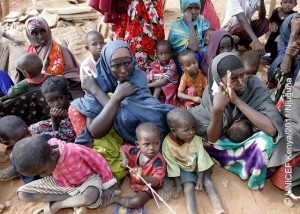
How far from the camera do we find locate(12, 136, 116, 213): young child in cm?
278

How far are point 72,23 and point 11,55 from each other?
1.55 meters

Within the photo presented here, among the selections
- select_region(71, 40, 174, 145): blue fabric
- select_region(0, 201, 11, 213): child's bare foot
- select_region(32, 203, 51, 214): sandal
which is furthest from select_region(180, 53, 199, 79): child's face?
select_region(0, 201, 11, 213): child's bare foot

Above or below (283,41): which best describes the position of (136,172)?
below

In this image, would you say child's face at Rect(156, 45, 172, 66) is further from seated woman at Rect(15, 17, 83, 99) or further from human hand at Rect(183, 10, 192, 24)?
seated woman at Rect(15, 17, 83, 99)

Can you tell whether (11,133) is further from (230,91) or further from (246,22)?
(246,22)

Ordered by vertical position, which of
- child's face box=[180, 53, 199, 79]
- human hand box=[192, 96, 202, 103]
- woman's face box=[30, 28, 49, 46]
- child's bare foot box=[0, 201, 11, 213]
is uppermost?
woman's face box=[30, 28, 49, 46]

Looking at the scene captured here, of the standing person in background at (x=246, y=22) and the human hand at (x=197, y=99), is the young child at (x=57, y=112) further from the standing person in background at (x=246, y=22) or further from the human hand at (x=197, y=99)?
the standing person in background at (x=246, y=22)

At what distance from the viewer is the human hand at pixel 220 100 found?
2.85 m

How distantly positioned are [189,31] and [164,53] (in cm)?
54

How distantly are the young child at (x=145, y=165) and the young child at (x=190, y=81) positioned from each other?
119 cm

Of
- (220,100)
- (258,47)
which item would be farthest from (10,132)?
(258,47)

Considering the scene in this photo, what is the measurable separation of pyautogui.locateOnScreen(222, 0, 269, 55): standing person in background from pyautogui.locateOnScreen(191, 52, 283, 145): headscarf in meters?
2.31

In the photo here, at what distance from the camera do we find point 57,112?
3.27m

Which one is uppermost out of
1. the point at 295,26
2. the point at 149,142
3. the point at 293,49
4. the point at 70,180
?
the point at 295,26
